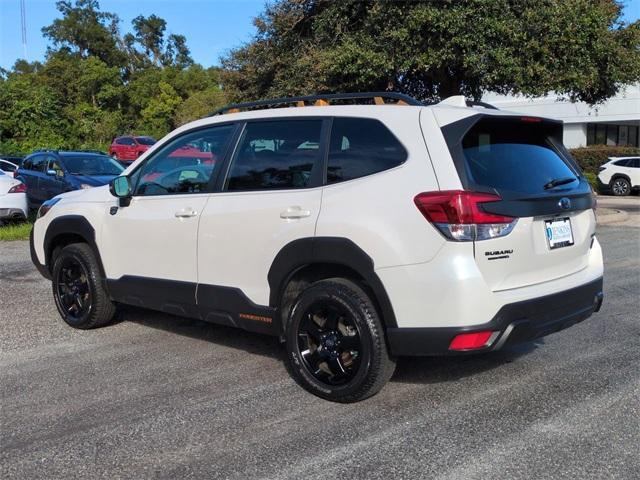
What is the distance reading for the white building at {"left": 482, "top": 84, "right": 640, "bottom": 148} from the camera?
39906 mm

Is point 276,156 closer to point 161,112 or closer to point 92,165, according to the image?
point 92,165

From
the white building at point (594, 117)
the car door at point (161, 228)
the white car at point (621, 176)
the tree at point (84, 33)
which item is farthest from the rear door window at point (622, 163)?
the tree at point (84, 33)

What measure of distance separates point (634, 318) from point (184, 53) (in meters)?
88.4

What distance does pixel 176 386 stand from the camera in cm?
457

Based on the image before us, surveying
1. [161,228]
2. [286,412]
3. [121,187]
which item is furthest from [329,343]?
[121,187]

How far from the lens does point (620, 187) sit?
24828 mm

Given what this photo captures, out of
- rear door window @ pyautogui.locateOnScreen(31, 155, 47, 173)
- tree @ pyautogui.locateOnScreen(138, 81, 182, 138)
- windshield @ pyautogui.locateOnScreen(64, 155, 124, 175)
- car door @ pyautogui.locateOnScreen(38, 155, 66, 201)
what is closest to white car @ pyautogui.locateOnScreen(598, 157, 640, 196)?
windshield @ pyautogui.locateOnScreen(64, 155, 124, 175)

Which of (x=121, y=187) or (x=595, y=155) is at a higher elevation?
(x=121, y=187)

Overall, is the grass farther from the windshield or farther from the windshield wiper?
the windshield wiper

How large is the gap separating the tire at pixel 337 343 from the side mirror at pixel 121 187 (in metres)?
1.97

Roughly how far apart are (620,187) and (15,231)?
69.1ft

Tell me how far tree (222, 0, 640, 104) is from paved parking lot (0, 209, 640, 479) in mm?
8142

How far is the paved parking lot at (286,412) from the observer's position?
134 inches

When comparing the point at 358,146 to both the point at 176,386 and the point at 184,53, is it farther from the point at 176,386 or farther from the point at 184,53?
the point at 184,53
